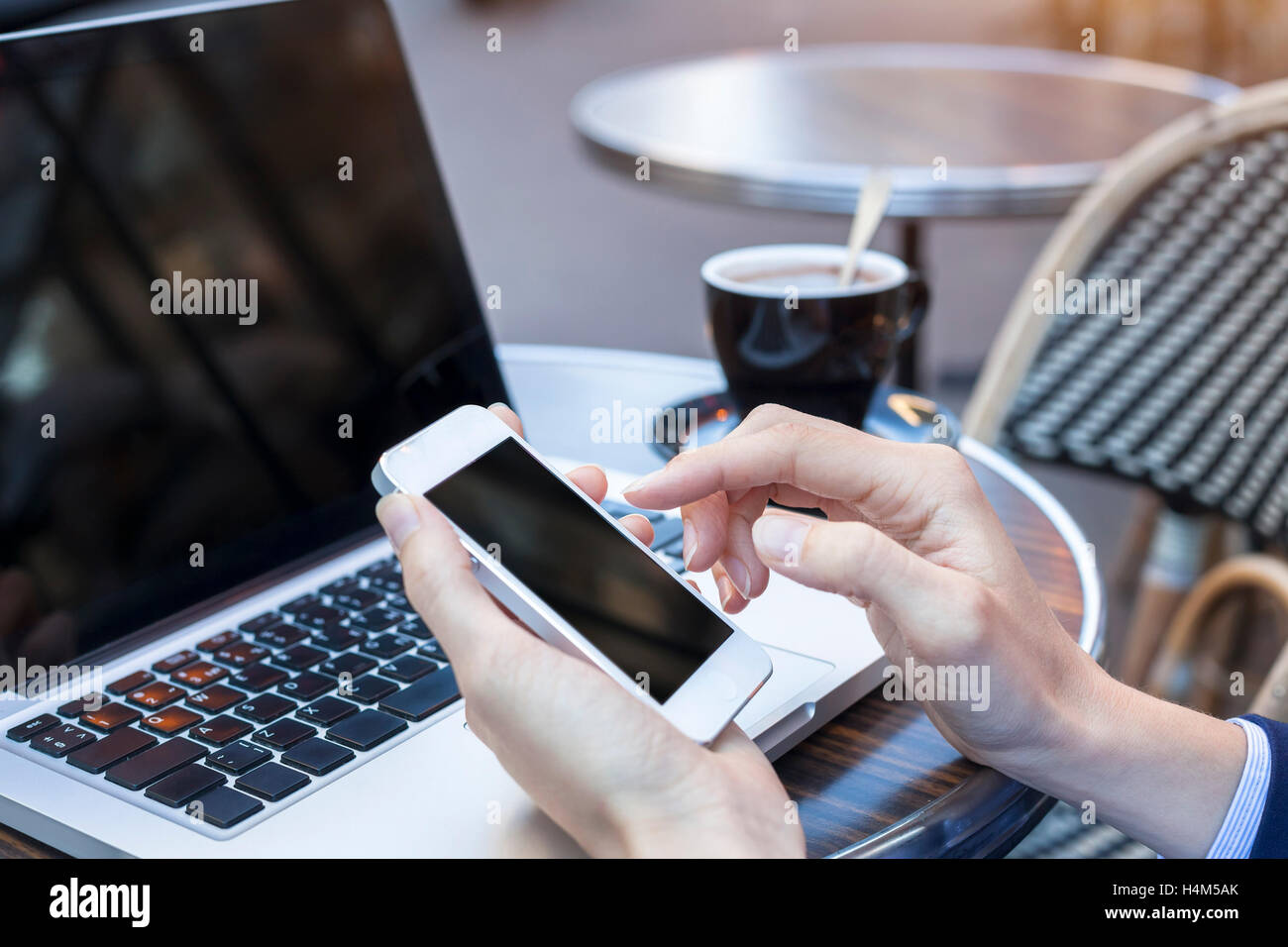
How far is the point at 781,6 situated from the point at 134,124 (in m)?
2.46

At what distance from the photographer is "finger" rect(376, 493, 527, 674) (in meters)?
0.38

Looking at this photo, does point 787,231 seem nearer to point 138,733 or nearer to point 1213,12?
point 1213,12

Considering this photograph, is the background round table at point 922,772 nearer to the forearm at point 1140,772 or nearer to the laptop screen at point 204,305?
the forearm at point 1140,772

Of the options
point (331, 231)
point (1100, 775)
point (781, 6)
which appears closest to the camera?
point (1100, 775)

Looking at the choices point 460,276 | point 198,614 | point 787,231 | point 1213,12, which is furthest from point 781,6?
point 198,614

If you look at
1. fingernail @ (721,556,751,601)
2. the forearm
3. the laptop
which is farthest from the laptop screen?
the forearm

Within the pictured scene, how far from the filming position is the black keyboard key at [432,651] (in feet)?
1.69

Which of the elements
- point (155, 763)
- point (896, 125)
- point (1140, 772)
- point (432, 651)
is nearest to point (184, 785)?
point (155, 763)

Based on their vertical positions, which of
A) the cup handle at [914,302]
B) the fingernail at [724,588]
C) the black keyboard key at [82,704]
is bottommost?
the black keyboard key at [82,704]

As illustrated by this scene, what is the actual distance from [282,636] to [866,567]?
0.26 meters

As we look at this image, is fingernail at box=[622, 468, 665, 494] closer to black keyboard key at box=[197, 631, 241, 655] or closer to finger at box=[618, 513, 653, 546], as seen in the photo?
finger at box=[618, 513, 653, 546]

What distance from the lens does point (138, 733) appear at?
46cm

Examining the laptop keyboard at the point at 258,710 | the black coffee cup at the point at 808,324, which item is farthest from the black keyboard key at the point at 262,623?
the black coffee cup at the point at 808,324

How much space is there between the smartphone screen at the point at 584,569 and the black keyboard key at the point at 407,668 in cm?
9
